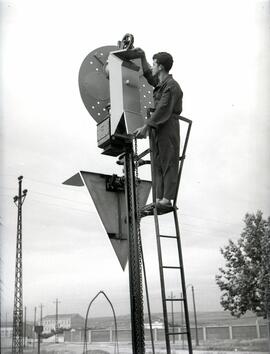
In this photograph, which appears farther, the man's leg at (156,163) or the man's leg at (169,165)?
the man's leg at (156,163)

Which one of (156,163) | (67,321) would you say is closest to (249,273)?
(156,163)

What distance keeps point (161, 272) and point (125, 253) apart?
2.34 ft

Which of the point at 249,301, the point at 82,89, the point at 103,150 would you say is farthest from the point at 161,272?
the point at 249,301

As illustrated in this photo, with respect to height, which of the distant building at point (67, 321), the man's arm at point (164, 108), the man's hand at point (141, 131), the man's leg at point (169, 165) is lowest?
the distant building at point (67, 321)

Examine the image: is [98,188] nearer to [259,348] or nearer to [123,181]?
[123,181]

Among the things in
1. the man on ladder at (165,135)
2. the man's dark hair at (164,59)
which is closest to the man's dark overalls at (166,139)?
the man on ladder at (165,135)

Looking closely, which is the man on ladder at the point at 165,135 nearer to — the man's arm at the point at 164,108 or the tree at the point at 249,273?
the man's arm at the point at 164,108

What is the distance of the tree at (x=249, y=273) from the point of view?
29.4 m

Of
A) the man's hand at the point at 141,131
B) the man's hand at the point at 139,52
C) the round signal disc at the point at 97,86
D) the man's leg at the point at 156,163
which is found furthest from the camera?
the round signal disc at the point at 97,86

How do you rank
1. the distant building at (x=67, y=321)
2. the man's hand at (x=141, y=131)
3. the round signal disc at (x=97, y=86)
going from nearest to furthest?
1. the man's hand at (x=141, y=131)
2. the round signal disc at (x=97, y=86)
3. the distant building at (x=67, y=321)

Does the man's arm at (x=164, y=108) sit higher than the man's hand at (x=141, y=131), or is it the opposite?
the man's arm at (x=164, y=108)

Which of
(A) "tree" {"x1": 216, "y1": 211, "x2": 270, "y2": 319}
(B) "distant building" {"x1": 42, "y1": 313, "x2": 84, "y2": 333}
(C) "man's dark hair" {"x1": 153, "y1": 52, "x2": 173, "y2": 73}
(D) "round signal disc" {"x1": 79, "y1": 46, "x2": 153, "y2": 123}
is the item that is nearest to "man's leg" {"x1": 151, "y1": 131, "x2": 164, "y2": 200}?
(D) "round signal disc" {"x1": 79, "y1": 46, "x2": 153, "y2": 123}

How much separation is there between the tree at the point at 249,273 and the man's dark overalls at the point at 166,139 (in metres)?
25.8

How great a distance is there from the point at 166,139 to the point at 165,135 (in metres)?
0.04
